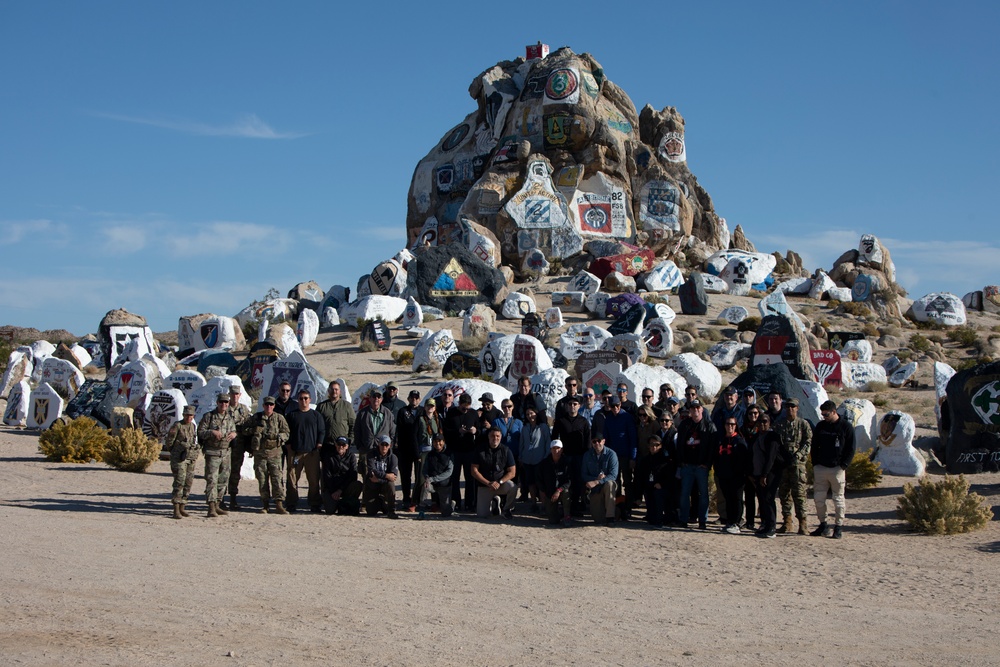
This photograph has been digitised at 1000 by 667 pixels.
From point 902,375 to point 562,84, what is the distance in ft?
70.3

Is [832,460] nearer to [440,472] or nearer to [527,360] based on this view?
[440,472]

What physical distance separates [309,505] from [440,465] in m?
1.56

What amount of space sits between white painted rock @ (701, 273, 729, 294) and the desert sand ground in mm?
28046

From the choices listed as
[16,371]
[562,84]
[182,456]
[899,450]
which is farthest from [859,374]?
[562,84]

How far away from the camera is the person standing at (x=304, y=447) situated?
11.3 meters

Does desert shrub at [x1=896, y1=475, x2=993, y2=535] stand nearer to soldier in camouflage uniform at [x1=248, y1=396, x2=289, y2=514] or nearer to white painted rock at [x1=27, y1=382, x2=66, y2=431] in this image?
soldier in camouflage uniform at [x1=248, y1=396, x2=289, y2=514]

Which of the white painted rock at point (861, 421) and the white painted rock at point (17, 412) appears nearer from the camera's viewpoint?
the white painted rock at point (861, 421)

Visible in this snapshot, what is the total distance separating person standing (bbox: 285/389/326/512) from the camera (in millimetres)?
11266

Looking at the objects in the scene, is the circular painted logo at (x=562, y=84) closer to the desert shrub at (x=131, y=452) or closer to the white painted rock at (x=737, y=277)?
the white painted rock at (x=737, y=277)

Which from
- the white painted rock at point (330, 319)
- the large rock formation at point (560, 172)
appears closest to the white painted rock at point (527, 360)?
the white painted rock at point (330, 319)

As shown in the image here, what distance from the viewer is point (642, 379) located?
18.6 m

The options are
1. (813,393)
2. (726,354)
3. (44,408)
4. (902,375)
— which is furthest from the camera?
(726,354)

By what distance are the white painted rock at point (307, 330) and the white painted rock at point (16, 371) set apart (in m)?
7.26

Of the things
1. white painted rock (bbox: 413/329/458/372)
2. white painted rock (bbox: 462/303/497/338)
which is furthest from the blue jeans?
white painted rock (bbox: 462/303/497/338)
